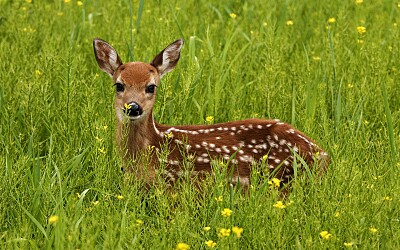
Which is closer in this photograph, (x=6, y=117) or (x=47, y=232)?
(x=47, y=232)

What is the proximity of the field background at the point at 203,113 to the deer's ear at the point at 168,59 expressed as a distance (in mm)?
211

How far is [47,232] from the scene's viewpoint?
494cm

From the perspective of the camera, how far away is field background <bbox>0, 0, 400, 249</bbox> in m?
4.96

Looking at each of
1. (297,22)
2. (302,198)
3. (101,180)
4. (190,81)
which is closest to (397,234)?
(302,198)

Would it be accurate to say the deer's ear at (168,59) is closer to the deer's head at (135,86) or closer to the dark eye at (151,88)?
the deer's head at (135,86)

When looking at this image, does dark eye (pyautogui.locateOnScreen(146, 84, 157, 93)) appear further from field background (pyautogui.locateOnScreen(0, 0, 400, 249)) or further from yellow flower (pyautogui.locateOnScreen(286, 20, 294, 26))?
yellow flower (pyautogui.locateOnScreen(286, 20, 294, 26))

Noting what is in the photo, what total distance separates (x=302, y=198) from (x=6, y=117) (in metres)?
2.37

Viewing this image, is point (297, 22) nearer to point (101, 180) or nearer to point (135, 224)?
point (101, 180)

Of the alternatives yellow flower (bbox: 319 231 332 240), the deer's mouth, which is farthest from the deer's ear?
yellow flower (bbox: 319 231 332 240)

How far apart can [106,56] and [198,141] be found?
91 cm

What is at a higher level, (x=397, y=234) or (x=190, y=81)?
(x=190, y=81)

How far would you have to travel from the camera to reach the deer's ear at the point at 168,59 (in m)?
6.37

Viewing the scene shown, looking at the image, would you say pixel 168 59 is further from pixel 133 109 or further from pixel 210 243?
pixel 210 243

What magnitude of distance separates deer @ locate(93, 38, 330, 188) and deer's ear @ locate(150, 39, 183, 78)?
0.43ft
